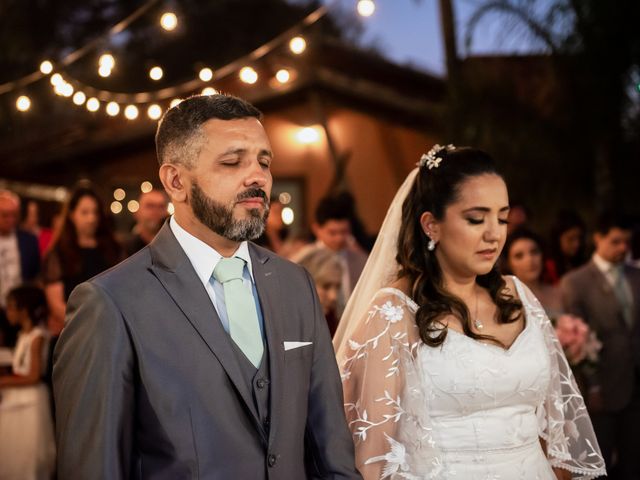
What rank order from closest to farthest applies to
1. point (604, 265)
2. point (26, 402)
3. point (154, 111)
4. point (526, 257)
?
point (526, 257), point (26, 402), point (604, 265), point (154, 111)

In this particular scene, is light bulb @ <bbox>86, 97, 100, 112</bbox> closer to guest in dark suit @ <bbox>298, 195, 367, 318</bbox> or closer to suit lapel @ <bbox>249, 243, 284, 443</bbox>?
guest in dark suit @ <bbox>298, 195, 367, 318</bbox>

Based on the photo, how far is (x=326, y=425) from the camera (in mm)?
2826

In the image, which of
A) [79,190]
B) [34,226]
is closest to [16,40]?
[34,226]

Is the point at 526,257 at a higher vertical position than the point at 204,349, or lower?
higher

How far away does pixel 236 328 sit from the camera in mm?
2705

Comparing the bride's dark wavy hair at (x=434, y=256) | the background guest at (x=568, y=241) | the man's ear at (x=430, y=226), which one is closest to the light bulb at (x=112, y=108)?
the background guest at (x=568, y=241)

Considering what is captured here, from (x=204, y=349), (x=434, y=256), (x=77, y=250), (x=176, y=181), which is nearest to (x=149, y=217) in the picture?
(x=77, y=250)

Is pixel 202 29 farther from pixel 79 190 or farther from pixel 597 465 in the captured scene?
pixel 597 465

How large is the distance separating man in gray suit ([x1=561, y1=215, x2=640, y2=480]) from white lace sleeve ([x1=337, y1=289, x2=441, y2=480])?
3163 mm

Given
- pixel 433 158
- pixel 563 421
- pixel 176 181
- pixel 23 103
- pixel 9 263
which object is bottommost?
pixel 563 421

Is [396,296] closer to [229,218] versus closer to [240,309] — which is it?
[240,309]

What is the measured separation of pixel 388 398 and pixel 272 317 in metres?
0.90

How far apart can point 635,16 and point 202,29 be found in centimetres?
1355

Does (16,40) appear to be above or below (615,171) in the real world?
above
